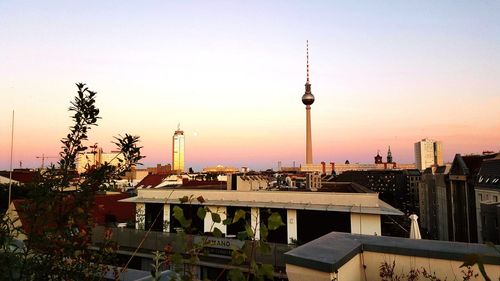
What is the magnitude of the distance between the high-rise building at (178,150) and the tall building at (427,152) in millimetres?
109981

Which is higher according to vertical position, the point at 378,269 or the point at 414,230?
the point at 378,269

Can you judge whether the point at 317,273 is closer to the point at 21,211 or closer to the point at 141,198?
the point at 21,211

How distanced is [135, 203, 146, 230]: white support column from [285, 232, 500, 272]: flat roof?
60.7 feet

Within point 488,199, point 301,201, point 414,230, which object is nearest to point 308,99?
point 488,199

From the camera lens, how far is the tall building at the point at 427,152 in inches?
6275

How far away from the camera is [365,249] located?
4.62 m

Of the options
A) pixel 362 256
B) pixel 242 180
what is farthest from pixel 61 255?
pixel 242 180

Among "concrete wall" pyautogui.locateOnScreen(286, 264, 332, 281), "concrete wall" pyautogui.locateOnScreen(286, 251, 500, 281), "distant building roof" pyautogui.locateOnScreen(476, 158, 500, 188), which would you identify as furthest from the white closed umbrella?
"distant building roof" pyautogui.locateOnScreen(476, 158, 500, 188)

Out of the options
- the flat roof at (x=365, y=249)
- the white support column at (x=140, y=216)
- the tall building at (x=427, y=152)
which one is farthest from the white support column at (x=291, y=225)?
the tall building at (x=427, y=152)

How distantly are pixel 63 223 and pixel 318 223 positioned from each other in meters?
17.2

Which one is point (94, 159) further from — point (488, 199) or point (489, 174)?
point (489, 174)

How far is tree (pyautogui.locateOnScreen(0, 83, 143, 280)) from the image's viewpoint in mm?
2674

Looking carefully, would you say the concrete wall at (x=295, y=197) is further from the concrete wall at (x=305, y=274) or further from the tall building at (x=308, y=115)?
the tall building at (x=308, y=115)

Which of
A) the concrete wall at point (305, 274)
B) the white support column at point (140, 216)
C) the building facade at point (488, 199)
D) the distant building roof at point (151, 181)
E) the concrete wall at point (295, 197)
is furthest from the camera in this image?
the distant building roof at point (151, 181)
